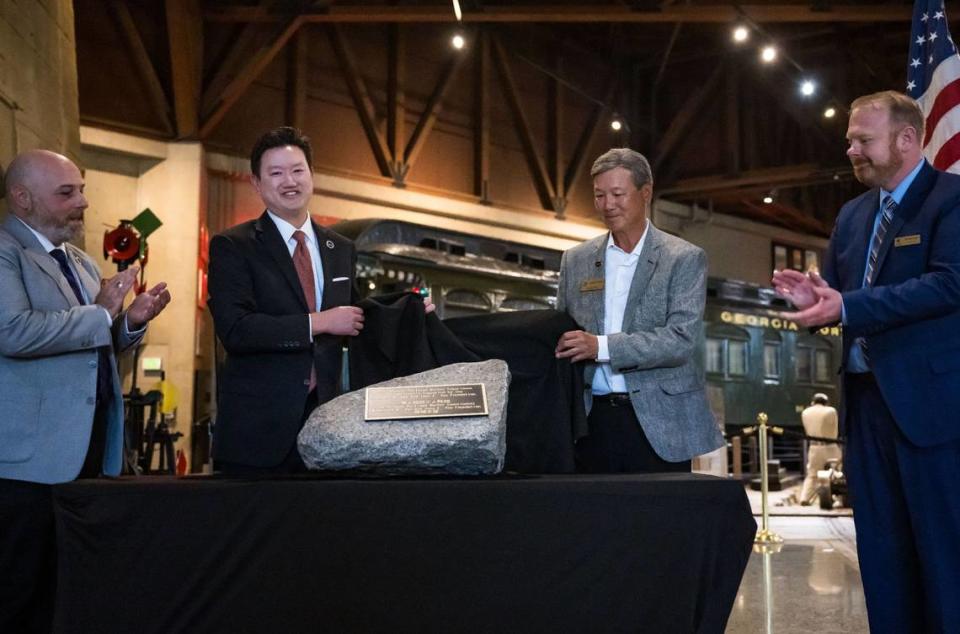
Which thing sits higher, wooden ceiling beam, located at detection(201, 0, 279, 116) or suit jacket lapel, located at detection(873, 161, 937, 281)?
wooden ceiling beam, located at detection(201, 0, 279, 116)

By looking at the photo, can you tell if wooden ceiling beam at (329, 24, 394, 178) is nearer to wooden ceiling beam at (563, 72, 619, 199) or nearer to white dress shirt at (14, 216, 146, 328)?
wooden ceiling beam at (563, 72, 619, 199)

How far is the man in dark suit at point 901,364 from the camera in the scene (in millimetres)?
2900

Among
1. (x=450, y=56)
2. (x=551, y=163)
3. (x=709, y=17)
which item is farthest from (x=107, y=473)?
(x=551, y=163)

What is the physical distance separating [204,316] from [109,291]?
10.7 meters

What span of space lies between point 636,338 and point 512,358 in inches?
16.9

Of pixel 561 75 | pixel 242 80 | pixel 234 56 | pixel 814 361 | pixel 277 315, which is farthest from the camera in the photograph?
pixel 814 361

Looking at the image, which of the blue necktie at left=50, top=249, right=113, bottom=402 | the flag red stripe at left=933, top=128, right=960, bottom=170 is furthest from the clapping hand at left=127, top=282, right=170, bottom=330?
the flag red stripe at left=933, top=128, right=960, bottom=170

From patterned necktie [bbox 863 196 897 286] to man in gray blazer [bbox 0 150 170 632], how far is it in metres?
2.46

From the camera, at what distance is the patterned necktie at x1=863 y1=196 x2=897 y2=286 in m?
3.14

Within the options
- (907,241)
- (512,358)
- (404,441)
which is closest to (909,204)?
(907,241)

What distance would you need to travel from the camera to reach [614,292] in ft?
11.4

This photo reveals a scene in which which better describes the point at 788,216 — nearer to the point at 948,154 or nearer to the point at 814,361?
the point at 814,361

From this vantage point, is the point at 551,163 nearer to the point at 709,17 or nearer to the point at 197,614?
the point at 709,17

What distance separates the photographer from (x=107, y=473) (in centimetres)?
311
